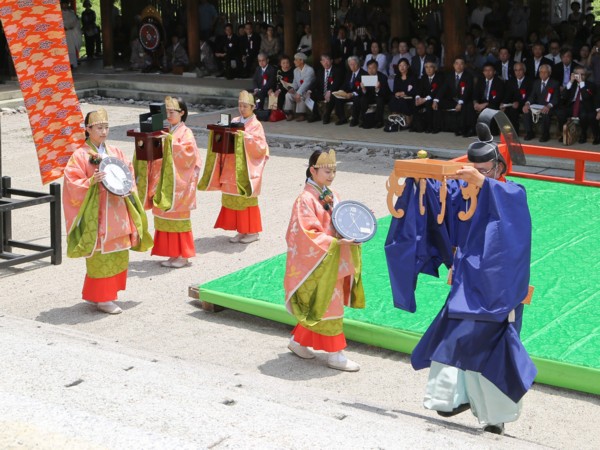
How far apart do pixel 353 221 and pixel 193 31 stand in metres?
14.1

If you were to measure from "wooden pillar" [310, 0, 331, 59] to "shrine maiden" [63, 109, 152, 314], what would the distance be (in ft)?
30.5

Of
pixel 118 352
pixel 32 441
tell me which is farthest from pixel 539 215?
pixel 32 441

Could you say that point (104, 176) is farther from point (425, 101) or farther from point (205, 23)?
point (205, 23)

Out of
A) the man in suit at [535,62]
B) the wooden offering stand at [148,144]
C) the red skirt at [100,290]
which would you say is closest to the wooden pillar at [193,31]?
the man in suit at [535,62]

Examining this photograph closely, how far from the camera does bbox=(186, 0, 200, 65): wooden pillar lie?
19.1m

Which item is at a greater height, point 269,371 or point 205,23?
point 205,23

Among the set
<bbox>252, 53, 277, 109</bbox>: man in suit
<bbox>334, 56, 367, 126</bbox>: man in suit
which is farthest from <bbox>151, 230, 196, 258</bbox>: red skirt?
<bbox>252, 53, 277, 109</bbox>: man in suit

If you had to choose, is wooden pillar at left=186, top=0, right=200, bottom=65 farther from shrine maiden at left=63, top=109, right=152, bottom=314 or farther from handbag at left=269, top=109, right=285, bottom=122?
shrine maiden at left=63, top=109, right=152, bottom=314

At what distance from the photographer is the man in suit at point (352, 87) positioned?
1476 centimetres

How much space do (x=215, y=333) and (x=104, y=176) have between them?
4.36 ft

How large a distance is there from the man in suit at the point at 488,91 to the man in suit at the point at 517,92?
10cm

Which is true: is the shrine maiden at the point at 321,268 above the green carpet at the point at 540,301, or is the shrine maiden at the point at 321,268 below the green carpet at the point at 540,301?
above

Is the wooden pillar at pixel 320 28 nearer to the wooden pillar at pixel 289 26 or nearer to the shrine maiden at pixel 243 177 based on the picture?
the wooden pillar at pixel 289 26

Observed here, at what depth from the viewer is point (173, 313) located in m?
7.23
